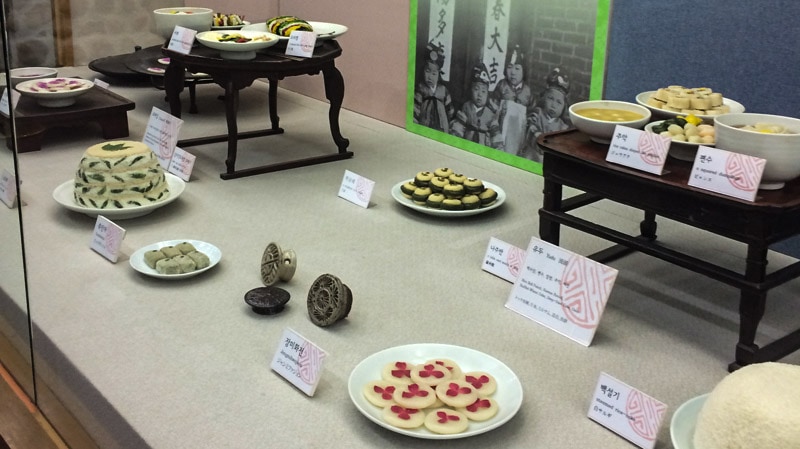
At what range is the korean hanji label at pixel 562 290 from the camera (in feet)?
5.03

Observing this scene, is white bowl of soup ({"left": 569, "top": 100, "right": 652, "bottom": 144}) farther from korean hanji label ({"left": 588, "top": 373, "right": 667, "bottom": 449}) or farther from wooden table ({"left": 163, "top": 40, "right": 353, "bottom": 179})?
wooden table ({"left": 163, "top": 40, "right": 353, "bottom": 179})

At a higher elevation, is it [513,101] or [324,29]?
[324,29]

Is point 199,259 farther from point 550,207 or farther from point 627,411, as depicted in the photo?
point 627,411

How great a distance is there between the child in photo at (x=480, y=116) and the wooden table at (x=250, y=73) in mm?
393

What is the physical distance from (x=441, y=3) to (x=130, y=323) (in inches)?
62.9

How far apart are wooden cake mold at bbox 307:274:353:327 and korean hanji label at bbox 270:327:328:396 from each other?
16 cm

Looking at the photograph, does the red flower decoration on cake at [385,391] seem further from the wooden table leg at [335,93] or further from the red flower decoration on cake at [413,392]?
the wooden table leg at [335,93]

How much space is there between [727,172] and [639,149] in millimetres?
170

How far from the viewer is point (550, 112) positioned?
2529 mm

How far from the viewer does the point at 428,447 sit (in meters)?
1.27

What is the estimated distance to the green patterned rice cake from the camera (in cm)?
207

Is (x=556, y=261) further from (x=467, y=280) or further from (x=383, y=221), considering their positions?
(x=383, y=221)

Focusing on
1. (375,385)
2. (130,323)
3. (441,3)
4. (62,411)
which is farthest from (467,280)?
(441,3)

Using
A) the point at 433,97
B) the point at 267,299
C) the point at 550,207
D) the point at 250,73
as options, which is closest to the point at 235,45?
the point at 250,73
